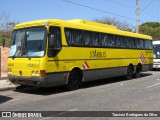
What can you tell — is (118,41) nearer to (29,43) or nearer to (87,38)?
(87,38)

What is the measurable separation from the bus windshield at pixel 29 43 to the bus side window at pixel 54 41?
284mm

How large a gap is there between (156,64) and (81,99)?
63.4ft

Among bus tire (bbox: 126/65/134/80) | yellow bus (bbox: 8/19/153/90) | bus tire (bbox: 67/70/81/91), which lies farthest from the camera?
bus tire (bbox: 126/65/134/80)

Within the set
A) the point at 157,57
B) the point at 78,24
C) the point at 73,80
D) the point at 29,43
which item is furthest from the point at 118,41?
the point at 157,57

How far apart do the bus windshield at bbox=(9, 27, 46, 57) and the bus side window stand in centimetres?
28

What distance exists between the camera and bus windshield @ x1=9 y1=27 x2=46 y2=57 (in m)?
→ 13.6

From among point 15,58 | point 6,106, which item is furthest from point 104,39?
point 6,106

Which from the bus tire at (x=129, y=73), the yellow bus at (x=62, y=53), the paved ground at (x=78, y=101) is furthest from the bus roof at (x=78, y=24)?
the paved ground at (x=78, y=101)

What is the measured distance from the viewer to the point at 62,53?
14.3 metres

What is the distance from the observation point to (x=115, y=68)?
19.2m

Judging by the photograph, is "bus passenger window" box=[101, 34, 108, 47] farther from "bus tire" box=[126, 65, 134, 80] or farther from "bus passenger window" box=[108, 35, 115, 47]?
"bus tire" box=[126, 65, 134, 80]

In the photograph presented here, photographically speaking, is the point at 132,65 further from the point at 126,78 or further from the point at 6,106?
the point at 6,106

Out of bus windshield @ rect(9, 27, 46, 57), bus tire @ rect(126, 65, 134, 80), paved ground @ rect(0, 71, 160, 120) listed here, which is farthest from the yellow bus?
bus tire @ rect(126, 65, 134, 80)

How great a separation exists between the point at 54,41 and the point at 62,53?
0.73 metres
